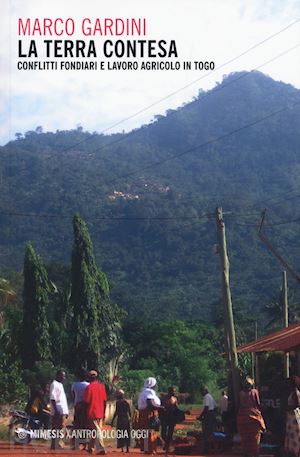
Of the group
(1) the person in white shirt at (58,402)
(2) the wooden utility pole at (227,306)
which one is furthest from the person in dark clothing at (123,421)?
(2) the wooden utility pole at (227,306)

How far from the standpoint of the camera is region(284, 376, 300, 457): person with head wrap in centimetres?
1290

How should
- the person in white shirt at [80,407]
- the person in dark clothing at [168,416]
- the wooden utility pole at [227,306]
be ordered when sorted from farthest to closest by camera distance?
the wooden utility pole at [227,306] → the person in dark clothing at [168,416] → the person in white shirt at [80,407]

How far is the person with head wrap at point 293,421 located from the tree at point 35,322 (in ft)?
72.6

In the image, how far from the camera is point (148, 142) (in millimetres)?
165250

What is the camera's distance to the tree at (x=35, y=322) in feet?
113

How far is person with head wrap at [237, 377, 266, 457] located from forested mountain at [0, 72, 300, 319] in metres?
38.3

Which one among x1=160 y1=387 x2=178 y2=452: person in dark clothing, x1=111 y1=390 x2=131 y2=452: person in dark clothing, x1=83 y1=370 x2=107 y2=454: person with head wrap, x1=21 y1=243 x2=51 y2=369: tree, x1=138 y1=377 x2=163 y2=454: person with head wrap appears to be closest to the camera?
x1=83 y1=370 x2=107 y2=454: person with head wrap

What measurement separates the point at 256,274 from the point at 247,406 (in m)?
83.1

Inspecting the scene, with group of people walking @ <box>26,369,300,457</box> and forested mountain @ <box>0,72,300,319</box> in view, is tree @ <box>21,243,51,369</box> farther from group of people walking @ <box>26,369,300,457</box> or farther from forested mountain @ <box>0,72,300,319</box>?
group of people walking @ <box>26,369,300,457</box>

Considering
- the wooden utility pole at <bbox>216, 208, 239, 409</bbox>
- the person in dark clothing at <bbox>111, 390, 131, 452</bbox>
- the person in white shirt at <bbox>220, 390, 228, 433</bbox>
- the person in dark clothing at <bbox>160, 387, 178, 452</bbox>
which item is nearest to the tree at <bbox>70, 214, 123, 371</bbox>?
the wooden utility pole at <bbox>216, 208, 239, 409</bbox>

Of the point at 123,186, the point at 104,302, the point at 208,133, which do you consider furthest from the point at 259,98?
the point at 104,302

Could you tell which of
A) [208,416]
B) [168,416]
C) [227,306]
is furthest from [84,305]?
[168,416]

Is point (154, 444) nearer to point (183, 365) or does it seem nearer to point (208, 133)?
point (183, 365)

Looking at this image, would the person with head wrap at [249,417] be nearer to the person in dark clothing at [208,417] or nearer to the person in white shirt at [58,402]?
the person in white shirt at [58,402]
